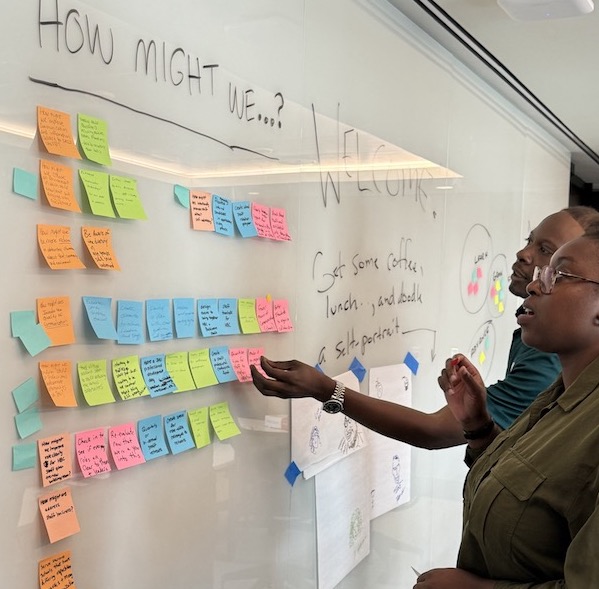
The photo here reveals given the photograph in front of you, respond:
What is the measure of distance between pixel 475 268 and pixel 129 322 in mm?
1853

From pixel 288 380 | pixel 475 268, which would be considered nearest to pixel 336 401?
pixel 288 380

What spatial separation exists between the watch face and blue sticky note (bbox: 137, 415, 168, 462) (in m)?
0.46

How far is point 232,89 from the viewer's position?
53.3 inches

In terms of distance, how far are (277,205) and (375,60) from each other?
2.17 ft

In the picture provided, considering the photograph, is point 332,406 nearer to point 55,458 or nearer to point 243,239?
point 243,239

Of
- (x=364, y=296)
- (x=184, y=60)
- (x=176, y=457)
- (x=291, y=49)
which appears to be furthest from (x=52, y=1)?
(x=364, y=296)

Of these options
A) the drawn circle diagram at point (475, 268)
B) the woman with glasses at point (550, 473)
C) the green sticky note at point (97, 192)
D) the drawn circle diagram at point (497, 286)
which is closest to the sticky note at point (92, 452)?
the green sticky note at point (97, 192)

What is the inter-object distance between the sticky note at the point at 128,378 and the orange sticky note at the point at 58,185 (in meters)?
0.26

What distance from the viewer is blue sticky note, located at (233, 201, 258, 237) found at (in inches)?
54.4

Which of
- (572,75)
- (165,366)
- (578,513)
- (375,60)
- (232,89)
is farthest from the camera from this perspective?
(572,75)

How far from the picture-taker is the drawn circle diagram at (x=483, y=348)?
2.69 m

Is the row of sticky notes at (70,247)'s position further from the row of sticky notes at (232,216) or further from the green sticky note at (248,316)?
the green sticky note at (248,316)

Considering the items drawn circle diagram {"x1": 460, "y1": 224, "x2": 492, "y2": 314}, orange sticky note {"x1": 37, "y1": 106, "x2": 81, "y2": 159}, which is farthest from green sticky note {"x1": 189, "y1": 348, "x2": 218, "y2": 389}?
drawn circle diagram {"x1": 460, "y1": 224, "x2": 492, "y2": 314}

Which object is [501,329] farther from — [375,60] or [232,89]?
[232,89]
